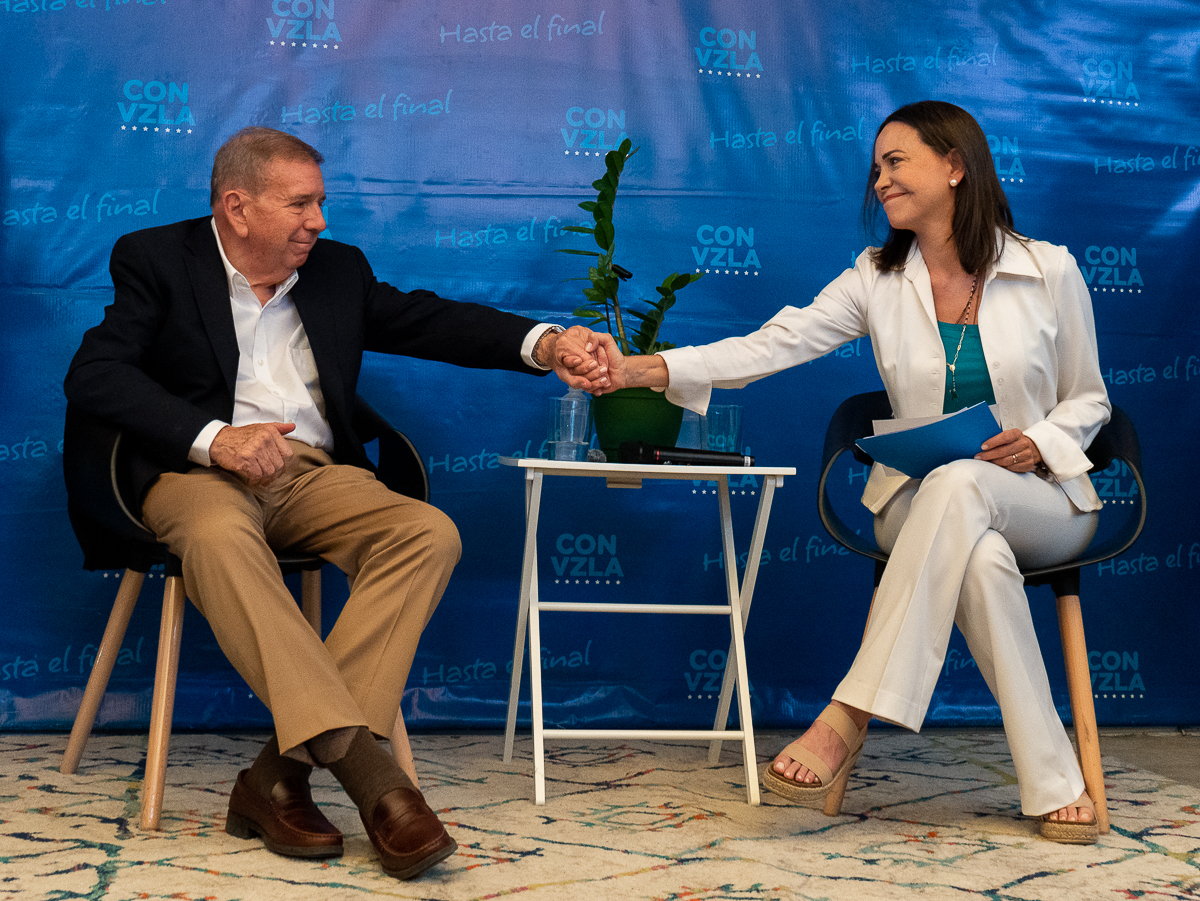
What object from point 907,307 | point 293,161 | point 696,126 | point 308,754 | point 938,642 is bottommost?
point 308,754

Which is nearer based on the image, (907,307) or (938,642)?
(938,642)

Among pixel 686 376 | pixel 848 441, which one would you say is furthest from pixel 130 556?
pixel 848 441

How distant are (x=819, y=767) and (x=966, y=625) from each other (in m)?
0.39

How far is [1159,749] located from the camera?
9.14ft

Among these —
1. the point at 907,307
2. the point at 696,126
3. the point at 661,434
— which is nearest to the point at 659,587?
the point at 661,434

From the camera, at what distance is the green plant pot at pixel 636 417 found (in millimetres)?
2373

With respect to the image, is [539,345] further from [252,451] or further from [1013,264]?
[1013,264]

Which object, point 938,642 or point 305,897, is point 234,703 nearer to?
point 305,897

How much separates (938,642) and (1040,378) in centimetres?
65

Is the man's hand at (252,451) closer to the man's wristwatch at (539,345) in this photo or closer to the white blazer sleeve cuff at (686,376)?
the man's wristwatch at (539,345)

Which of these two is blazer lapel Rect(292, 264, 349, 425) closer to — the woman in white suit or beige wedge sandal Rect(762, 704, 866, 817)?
the woman in white suit

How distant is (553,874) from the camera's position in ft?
5.35

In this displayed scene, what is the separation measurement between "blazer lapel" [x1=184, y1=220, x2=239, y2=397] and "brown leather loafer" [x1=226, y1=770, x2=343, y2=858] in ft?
2.64

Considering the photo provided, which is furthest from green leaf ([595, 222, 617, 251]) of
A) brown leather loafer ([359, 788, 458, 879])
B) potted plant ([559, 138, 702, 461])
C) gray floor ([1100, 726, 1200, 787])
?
gray floor ([1100, 726, 1200, 787])
